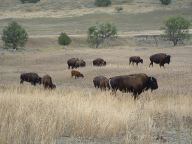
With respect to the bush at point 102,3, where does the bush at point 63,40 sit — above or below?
above

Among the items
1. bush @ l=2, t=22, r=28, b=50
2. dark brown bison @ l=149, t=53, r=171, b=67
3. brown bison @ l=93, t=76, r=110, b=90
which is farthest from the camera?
bush @ l=2, t=22, r=28, b=50

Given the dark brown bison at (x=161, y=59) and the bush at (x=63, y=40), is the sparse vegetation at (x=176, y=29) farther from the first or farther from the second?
the dark brown bison at (x=161, y=59)

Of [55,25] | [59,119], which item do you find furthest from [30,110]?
[55,25]

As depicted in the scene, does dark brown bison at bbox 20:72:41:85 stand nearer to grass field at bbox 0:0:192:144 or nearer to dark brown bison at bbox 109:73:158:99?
grass field at bbox 0:0:192:144

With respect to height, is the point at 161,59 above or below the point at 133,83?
below

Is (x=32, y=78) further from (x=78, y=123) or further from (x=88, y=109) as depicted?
(x=78, y=123)

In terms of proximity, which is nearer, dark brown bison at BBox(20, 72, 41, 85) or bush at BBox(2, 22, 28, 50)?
dark brown bison at BBox(20, 72, 41, 85)

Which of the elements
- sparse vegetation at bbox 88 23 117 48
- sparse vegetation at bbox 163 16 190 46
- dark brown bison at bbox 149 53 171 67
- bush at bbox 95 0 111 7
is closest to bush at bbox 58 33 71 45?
sparse vegetation at bbox 88 23 117 48

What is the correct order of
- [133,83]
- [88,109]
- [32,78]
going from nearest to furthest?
1. [88,109]
2. [133,83]
3. [32,78]

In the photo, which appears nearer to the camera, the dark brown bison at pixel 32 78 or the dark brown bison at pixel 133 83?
the dark brown bison at pixel 133 83

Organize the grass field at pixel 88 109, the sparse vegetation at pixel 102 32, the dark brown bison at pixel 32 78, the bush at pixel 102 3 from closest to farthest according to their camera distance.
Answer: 1. the grass field at pixel 88 109
2. the dark brown bison at pixel 32 78
3. the sparse vegetation at pixel 102 32
4. the bush at pixel 102 3

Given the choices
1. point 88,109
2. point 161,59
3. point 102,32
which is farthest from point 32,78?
point 102,32

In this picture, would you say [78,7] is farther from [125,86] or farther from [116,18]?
[125,86]

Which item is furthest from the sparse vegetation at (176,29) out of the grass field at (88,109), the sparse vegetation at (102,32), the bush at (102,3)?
the bush at (102,3)
